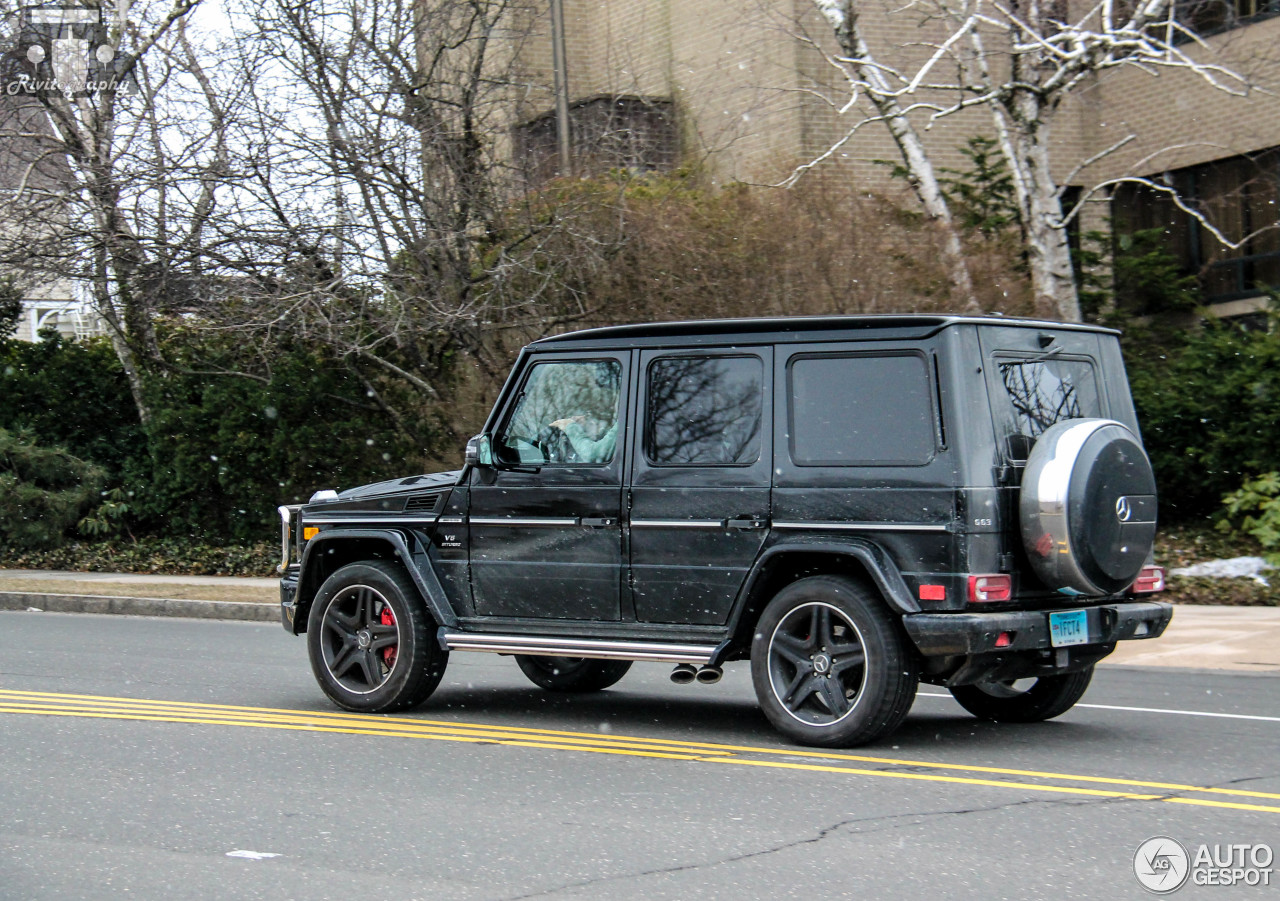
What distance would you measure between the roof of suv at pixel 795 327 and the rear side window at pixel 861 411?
15cm

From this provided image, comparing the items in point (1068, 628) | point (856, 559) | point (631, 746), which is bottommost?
point (631, 746)

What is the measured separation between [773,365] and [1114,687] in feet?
13.6

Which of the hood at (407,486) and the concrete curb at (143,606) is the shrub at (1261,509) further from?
the concrete curb at (143,606)

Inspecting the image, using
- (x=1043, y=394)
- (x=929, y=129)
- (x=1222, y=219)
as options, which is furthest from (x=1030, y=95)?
(x=1043, y=394)

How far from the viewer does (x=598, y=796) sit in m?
6.48

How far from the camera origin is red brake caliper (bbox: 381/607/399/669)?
8703 mm

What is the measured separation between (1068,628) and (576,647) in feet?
8.40

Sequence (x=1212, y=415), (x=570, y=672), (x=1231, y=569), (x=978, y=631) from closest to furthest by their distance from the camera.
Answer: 1. (x=978, y=631)
2. (x=570, y=672)
3. (x=1231, y=569)
4. (x=1212, y=415)

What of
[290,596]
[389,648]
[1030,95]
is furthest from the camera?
[1030,95]

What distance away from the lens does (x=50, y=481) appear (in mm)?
20797

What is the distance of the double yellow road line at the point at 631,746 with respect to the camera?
6.42 m

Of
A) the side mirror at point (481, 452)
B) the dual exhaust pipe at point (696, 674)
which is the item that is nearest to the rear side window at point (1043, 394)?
the dual exhaust pipe at point (696, 674)

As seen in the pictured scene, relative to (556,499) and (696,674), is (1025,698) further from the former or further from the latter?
(556,499)

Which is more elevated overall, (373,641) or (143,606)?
(373,641)
